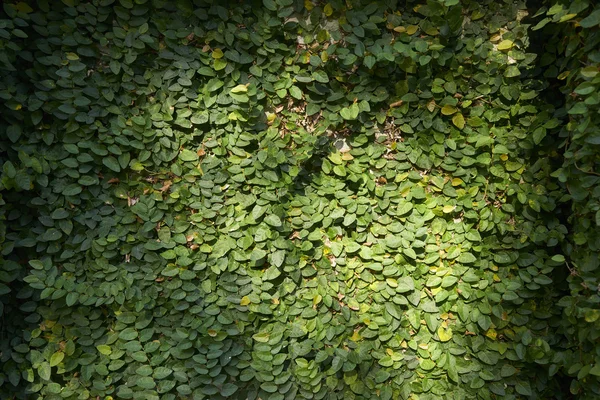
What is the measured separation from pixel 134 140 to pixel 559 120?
5.67 ft

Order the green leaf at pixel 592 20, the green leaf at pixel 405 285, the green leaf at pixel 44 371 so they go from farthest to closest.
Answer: the green leaf at pixel 405 285 < the green leaf at pixel 44 371 < the green leaf at pixel 592 20

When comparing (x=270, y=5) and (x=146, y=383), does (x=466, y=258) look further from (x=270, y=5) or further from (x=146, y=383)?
(x=146, y=383)

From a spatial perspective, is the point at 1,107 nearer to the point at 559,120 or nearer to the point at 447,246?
the point at 447,246

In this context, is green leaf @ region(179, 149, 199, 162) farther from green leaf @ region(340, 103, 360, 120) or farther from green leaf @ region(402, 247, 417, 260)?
green leaf @ region(402, 247, 417, 260)

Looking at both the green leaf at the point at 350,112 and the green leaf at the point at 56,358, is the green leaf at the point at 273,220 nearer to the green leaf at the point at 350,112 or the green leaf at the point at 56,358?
the green leaf at the point at 350,112

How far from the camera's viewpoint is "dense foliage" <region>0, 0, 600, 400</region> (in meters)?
2.06

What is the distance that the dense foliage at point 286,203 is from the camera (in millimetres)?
2064

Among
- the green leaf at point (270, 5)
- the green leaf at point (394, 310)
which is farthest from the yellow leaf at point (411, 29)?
the green leaf at point (394, 310)

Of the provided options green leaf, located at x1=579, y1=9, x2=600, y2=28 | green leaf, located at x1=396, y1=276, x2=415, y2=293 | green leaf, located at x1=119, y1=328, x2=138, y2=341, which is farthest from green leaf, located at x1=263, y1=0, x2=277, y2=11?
green leaf, located at x1=119, y1=328, x2=138, y2=341

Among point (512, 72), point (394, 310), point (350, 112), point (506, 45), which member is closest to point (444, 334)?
point (394, 310)

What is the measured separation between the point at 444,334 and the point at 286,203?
2.89 ft

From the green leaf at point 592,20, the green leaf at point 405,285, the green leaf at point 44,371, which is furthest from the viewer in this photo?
the green leaf at point 405,285

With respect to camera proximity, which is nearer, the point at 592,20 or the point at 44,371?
the point at 592,20

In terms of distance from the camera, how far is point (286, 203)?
2164 mm
